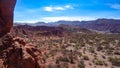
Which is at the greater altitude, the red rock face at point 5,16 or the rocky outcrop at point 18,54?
the red rock face at point 5,16

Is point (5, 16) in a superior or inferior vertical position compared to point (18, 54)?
superior

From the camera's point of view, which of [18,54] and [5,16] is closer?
[18,54]

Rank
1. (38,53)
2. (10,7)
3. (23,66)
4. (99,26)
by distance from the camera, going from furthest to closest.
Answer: (99,26) → (10,7) → (38,53) → (23,66)

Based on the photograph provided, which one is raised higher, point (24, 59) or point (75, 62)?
point (24, 59)

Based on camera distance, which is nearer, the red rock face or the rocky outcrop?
the rocky outcrop

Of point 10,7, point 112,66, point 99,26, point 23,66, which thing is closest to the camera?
point 23,66

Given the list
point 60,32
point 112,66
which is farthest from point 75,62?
point 60,32

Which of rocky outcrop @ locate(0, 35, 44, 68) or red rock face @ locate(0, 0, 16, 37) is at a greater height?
red rock face @ locate(0, 0, 16, 37)

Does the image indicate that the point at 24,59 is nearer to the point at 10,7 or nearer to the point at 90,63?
the point at 10,7
